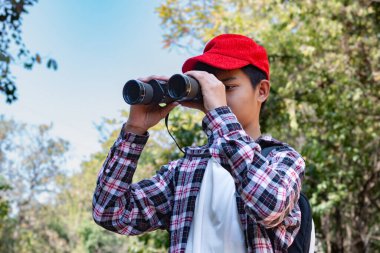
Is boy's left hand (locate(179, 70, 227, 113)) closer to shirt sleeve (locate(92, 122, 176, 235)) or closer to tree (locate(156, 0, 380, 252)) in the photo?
shirt sleeve (locate(92, 122, 176, 235))

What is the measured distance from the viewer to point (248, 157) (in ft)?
3.81

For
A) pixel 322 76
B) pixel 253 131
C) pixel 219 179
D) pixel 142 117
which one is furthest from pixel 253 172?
pixel 322 76

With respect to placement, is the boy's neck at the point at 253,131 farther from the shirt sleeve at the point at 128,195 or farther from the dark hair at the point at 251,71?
the shirt sleeve at the point at 128,195

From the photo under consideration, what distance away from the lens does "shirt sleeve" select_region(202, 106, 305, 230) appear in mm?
1132

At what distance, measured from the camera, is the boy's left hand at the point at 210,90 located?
124cm

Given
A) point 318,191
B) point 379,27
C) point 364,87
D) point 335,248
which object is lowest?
point 335,248

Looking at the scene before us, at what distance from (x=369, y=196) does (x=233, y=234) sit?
637cm

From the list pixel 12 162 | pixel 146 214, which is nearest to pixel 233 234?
pixel 146 214

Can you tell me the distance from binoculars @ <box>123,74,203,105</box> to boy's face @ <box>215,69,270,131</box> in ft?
0.29

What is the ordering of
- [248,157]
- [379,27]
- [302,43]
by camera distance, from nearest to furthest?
[248,157] < [379,27] < [302,43]

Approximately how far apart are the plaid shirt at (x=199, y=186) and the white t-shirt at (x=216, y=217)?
0.06 ft

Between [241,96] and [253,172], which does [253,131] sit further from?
[253,172]

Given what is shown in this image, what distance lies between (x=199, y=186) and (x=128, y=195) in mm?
186

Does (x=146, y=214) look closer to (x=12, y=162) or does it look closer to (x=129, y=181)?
(x=129, y=181)
